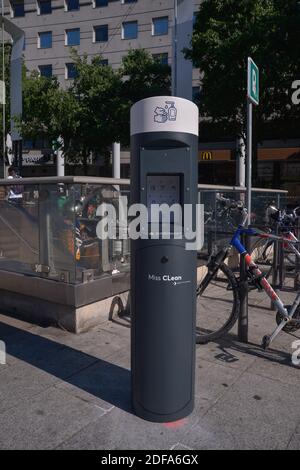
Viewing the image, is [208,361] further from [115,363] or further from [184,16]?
[184,16]

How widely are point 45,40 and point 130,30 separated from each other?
22.2 ft

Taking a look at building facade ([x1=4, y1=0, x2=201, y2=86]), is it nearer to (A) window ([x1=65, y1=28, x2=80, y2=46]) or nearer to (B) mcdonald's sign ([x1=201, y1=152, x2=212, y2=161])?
(A) window ([x1=65, y1=28, x2=80, y2=46])

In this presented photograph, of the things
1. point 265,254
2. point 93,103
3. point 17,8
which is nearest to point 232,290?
point 265,254

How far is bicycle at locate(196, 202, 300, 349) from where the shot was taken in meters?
4.12

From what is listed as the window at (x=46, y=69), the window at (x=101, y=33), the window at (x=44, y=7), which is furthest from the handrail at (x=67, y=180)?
the window at (x=44, y=7)

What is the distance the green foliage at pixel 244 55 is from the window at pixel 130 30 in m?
16.3

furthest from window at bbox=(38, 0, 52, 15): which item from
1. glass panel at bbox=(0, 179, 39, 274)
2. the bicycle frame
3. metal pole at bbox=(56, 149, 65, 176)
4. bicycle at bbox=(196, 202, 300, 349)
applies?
the bicycle frame

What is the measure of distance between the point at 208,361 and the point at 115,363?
2.64 feet

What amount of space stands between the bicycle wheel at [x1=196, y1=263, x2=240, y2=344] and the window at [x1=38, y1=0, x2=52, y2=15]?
3316 centimetres

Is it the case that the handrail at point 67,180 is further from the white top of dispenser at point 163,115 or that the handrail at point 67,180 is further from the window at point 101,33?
the window at point 101,33

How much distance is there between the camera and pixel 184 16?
11852 mm

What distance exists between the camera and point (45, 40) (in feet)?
109
